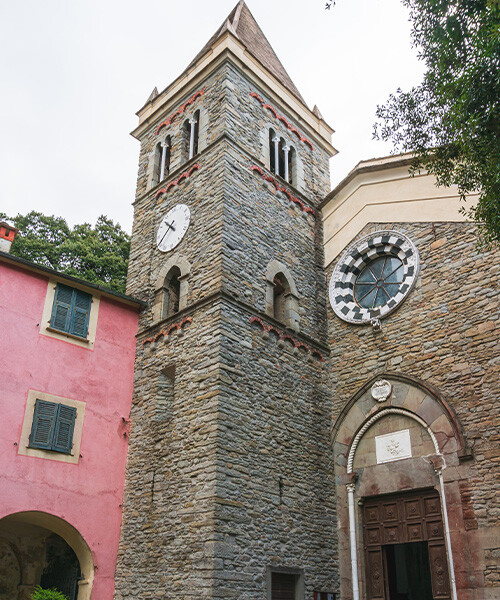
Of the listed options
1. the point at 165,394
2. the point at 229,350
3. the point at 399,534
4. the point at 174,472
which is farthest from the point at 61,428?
the point at 399,534

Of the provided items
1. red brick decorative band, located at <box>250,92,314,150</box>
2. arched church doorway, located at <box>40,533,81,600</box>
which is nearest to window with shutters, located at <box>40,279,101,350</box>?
arched church doorway, located at <box>40,533,81,600</box>

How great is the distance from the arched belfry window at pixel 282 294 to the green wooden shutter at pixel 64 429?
4.53m

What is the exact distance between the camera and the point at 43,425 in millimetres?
10812

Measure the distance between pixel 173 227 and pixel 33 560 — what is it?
769cm

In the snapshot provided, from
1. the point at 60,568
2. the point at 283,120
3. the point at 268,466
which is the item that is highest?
the point at 283,120

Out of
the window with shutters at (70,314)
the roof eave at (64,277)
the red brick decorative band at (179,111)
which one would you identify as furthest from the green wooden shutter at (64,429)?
the red brick decorative band at (179,111)

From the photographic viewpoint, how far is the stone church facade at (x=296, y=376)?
31.8ft

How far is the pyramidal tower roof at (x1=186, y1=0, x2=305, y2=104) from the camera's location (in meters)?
16.5

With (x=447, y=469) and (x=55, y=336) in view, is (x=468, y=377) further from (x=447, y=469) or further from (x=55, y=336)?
A: (x=55, y=336)

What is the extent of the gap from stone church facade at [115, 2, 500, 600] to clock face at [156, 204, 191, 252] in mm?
48

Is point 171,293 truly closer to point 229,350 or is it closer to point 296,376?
point 229,350

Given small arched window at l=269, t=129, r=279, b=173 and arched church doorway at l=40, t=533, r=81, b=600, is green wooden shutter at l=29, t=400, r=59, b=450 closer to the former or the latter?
arched church doorway at l=40, t=533, r=81, b=600

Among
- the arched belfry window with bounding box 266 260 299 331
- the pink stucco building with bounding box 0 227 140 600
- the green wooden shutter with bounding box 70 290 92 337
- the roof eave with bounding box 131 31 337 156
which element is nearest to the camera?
the pink stucco building with bounding box 0 227 140 600

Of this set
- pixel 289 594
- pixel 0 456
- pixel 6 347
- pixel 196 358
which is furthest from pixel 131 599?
pixel 6 347
